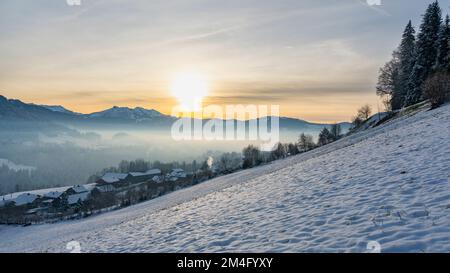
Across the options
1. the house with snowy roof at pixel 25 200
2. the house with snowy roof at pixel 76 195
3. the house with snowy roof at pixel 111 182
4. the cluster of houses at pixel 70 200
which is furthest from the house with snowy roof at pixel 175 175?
the house with snowy roof at pixel 25 200

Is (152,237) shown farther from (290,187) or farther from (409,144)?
Answer: (409,144)

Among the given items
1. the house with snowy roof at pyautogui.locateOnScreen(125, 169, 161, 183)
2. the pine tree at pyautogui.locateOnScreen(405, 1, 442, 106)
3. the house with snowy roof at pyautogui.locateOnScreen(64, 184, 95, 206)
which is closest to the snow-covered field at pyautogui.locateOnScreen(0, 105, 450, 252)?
the pine tree at pyautogui.locateOnScreen(405, 1, 442, 106)

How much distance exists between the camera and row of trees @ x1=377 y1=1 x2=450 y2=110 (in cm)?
4938

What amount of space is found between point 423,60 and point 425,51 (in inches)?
62.0

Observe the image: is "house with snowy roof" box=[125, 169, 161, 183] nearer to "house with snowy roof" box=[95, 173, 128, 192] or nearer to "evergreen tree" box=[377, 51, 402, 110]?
"house with snowy roof" box=[95, 173, 128, 192]

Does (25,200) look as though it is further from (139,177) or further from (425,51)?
(425,51)

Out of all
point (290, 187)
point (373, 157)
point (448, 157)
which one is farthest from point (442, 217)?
point (373, 157)

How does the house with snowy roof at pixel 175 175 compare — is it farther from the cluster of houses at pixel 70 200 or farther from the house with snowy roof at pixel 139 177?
the house with snowy roof at pixel 139 177

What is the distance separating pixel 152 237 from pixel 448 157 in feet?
42.6

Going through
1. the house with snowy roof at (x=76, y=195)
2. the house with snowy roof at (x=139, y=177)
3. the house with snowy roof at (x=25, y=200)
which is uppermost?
the house with snowy roof at (x=139, y=177)

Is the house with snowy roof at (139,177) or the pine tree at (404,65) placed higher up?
the pine tree at (404,65)

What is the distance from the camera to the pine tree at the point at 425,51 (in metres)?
53.5

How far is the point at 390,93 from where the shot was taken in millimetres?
73312

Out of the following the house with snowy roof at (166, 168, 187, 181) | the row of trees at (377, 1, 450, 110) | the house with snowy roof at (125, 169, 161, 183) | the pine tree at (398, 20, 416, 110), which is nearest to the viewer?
the row of trees at (377, 1, 450, 110)
